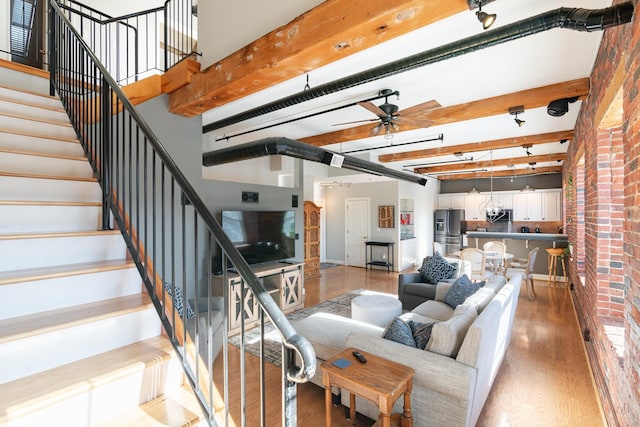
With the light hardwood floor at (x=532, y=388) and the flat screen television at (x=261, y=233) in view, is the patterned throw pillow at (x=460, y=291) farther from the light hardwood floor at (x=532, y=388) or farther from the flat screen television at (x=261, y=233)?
the flat screen television at (x=261, y=233)

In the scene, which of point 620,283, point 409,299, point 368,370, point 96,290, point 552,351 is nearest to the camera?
point 96,290

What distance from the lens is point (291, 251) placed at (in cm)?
570

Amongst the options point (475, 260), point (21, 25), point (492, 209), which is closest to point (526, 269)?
point (475, 260)

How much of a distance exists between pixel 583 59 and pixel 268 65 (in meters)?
2.76

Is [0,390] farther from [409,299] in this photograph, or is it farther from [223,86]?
[409,299]

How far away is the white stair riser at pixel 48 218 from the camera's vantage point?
5.79 feet

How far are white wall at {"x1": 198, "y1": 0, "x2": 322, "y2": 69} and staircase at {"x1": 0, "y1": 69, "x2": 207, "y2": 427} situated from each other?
1.61m

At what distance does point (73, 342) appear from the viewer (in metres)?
1.37

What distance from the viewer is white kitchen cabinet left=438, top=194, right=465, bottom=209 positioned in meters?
10.8

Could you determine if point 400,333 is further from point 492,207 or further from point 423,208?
point 492,207

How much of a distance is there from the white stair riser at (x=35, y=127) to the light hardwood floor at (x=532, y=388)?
2.65m

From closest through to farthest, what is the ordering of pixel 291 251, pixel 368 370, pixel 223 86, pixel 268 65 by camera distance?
pixel 368 370, pixel 268 65, pixel 223 86, pixel 291 251

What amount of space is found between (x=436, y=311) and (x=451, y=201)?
26.6 feet

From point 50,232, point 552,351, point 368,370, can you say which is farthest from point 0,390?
point 552,351
